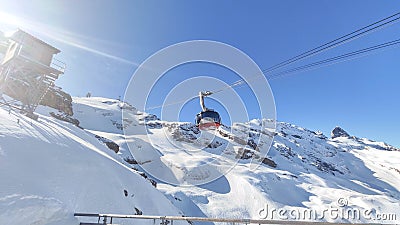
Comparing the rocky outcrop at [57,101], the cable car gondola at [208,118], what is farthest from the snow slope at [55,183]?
the rocky outcrop at [57,101]

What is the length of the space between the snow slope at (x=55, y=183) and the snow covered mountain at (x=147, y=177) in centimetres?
4

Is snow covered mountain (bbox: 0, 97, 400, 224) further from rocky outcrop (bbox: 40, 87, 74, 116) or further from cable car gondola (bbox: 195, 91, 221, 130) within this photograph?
rocky outcrop (bbox: 40, 87, 74, 116)

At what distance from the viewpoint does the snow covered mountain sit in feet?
33.3

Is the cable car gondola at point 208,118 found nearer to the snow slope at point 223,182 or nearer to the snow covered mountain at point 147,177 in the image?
the snow covered mountain at point 147,177

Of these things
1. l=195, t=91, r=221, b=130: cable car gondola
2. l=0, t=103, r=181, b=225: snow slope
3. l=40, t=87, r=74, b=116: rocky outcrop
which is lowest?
l=0, t=103, r=181, b=225: snow slope

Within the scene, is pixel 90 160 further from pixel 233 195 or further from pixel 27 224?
pixel 233 195

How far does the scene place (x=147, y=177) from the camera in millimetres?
28844

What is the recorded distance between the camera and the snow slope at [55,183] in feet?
28.1

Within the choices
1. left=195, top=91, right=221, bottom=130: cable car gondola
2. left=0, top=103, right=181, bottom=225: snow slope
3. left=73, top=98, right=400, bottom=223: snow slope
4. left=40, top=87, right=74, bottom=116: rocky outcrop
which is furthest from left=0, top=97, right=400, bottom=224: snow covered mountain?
left=40, top=87, right=74, bottom=116: rocky outcrop

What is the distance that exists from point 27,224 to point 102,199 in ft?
16.4

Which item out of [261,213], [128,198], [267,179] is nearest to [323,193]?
[267,179]

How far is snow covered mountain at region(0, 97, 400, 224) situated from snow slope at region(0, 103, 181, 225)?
1.6 inches

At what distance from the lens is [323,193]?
191 feet

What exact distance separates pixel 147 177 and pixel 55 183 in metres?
18.6
